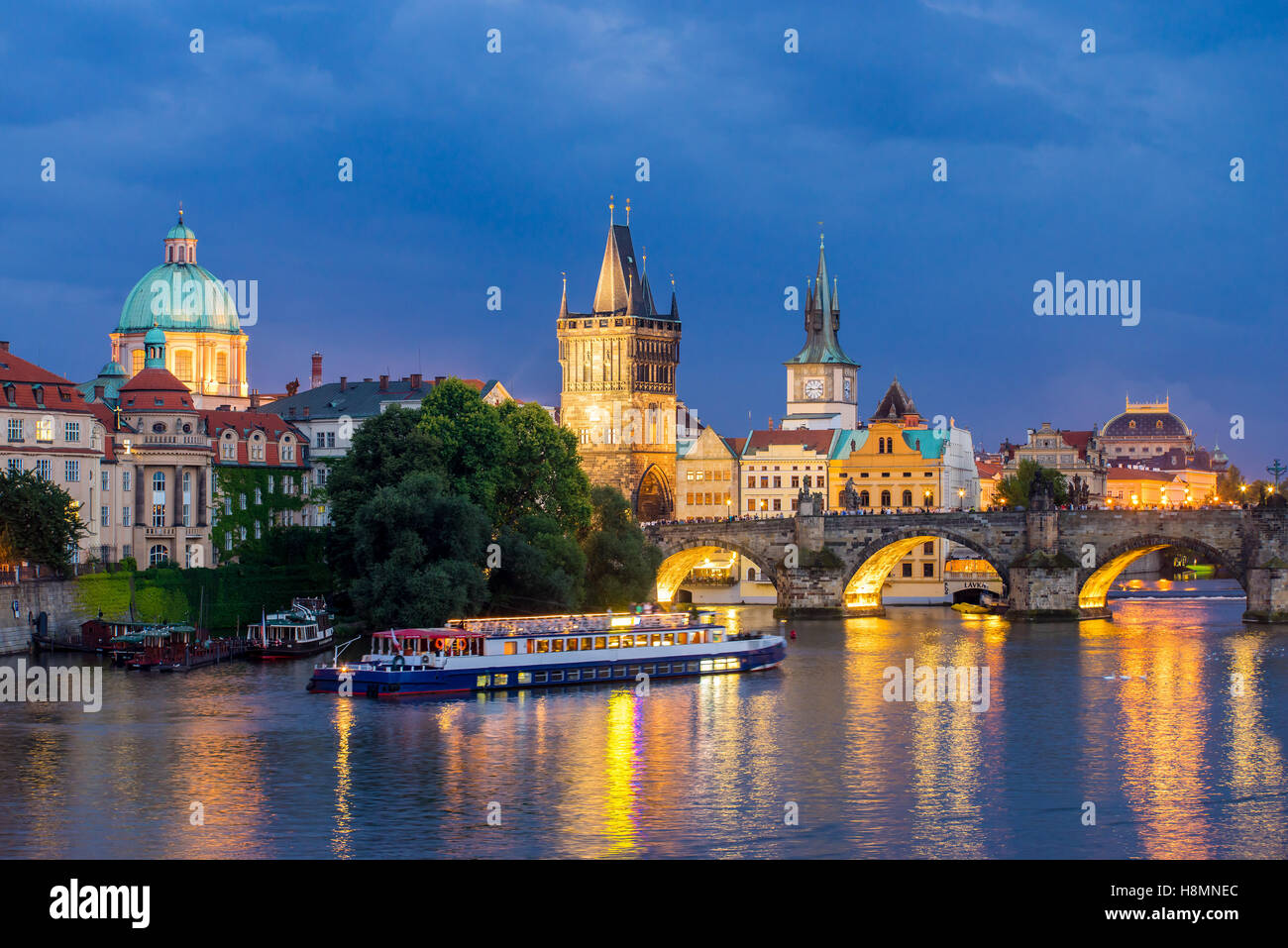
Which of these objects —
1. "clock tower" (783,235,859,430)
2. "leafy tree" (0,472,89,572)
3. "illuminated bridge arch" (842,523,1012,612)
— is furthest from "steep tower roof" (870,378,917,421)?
"leafy tree" (0,472,89,572)

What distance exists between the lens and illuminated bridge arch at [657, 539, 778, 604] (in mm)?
105750

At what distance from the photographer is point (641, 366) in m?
142

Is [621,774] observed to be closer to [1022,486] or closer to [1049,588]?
[1049,588]

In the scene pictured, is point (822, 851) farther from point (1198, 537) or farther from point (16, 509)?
point (1198, 537)

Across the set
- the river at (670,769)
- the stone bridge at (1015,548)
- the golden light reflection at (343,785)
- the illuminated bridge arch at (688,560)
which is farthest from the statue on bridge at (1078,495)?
the golden light reflection at (343,785)

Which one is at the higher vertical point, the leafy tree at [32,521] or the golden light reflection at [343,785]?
the leafy tree at [32,521]

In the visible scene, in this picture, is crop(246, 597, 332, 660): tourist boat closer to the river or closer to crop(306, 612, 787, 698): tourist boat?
the river

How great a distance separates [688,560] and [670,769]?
59.7 m

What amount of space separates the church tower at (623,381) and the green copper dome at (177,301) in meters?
28.4

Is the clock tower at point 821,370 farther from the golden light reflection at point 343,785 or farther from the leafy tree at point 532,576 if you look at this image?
the golden light reflection at point 343,785

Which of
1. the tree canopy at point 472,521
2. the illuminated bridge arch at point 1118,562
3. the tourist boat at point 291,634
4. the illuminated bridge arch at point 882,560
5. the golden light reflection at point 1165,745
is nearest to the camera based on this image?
the golden light reflection at point 1165,745

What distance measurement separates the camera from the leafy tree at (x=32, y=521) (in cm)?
7044

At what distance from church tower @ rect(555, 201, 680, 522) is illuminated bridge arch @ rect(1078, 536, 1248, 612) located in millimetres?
44276
